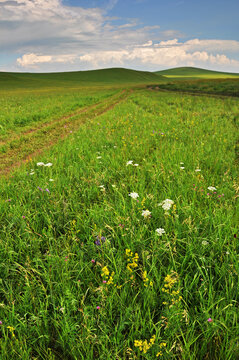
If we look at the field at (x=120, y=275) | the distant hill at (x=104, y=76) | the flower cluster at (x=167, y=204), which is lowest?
the field at (x=120, y=275)

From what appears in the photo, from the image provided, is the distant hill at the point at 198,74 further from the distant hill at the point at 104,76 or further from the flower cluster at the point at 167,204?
the flower cluster at the point at 167,204

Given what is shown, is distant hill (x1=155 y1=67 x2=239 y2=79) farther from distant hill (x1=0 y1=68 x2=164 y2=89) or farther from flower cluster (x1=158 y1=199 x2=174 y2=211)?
flower cluster (x1=158 y1=199 x2=174 y2=211)

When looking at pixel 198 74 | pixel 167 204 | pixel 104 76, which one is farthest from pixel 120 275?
pixel 198 74

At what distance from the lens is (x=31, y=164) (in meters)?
5.71

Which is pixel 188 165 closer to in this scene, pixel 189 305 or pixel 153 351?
pixel 189 305

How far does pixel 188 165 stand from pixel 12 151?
6543 mm

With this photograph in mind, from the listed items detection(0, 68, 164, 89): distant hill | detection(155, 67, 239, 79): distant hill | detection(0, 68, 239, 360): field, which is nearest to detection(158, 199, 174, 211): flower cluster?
detection(0, 68, 239, 360): field

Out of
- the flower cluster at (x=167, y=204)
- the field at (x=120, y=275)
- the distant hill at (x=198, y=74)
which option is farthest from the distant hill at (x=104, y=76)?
the flower cluster at (x=167, y=204)

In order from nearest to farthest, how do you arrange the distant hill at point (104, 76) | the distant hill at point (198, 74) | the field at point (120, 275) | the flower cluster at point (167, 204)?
1. the field at point (120, 275)
2. the flower cluster at point (167, 204)
3. the distant hill at point (104, 76)
4. the distant hill at point (198, 74)

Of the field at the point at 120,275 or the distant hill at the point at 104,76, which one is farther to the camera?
the distant hill at the point at 104,76

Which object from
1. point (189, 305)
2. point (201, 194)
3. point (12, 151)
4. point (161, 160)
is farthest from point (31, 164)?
point (189, 305)

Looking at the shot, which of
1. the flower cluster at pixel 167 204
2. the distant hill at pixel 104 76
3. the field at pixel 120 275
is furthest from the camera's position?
the distant hill at pixel 104 76

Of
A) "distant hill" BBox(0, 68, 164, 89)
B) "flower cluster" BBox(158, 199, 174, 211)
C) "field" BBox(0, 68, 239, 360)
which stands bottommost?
"field" BBox(0, 68, 239, 360)

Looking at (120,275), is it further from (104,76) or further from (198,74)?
(198,74)
